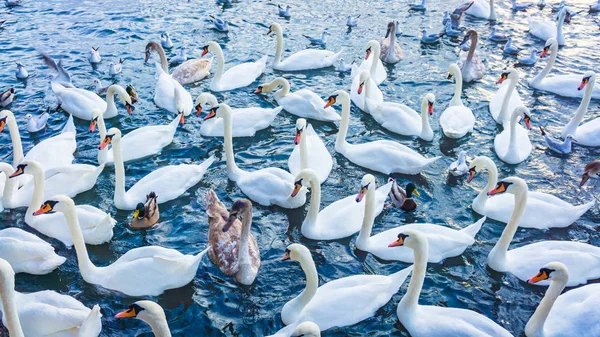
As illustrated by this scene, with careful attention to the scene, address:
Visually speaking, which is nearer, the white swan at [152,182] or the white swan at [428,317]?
the white swan at [428,317]

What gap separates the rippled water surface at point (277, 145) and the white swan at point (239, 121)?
185mm

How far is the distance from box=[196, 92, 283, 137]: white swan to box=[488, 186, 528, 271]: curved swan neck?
5.71m

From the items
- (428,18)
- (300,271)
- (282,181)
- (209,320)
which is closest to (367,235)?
(300,271)

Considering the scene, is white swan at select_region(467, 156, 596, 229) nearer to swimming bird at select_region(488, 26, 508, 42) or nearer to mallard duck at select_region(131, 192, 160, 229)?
mallard duck at select_region(131, 192, 160, 229)

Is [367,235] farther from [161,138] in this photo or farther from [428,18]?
[428,18]

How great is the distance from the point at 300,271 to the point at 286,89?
228 inches

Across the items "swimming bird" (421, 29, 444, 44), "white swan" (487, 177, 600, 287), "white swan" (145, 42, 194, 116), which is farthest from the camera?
"swimming bird" (421, 29, 444, 44)

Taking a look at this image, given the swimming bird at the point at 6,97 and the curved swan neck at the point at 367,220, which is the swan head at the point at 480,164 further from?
the swimming bird at the point at 6,97

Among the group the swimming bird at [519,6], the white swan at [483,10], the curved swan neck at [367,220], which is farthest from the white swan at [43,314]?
the swimming bird at [519,6]

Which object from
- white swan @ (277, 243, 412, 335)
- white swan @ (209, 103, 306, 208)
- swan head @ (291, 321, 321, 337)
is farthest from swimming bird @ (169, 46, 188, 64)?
swan head @ (291, 321, 321, 337)

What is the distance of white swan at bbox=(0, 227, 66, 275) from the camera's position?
846cm

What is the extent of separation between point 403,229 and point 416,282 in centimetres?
134

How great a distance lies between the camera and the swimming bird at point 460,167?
1101 centimetres

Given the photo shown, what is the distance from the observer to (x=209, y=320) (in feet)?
25.9
